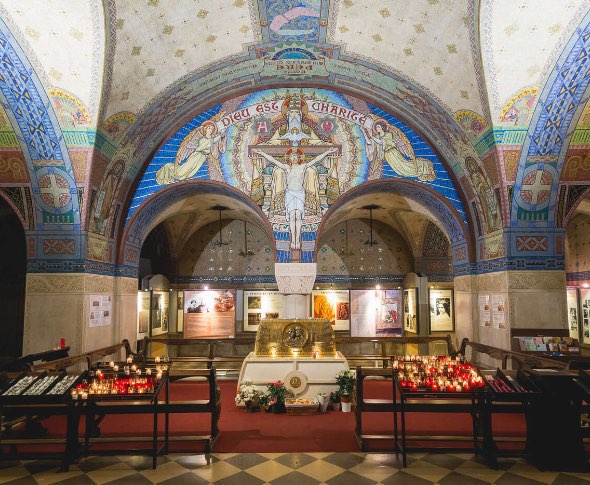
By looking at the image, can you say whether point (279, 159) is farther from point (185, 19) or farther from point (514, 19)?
point (514, 19)

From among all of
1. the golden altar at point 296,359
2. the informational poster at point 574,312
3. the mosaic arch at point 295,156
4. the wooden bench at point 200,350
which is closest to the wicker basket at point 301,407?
the golden altar at point 296,359

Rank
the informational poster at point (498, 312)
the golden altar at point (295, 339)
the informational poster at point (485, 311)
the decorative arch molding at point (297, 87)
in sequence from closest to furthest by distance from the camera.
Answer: the golden altar at point (295, 339), the informational poster at point (498, 312), the decorative arch molding at point (297, 87), the informational poster at point (485, 311)

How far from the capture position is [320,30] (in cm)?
936

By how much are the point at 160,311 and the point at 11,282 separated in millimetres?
4273

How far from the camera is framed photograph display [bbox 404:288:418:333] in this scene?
15.3 meters

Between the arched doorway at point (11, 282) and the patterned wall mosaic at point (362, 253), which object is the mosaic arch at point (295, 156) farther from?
the patterned wall mosaic at point (362, 253)

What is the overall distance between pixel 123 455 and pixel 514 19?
8.75 metres

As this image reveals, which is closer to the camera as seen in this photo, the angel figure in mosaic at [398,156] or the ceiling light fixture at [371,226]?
the angel figure in mosaic at [398,156]

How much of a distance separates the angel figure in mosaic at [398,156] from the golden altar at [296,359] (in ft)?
14.1

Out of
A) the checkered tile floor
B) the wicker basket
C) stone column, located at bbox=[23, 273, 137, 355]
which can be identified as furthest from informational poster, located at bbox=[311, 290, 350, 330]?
the checkered tile floor

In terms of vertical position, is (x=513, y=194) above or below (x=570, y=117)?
below

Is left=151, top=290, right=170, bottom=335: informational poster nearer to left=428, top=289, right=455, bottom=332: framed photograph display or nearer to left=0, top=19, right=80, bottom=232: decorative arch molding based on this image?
left=0, top=19, right=80, bottom=232: decorative arch molding

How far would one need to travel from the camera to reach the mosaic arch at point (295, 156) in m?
11.2

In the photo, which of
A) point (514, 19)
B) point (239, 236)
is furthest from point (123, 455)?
point (239, 236)
